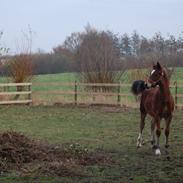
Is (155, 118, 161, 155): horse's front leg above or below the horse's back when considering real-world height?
below

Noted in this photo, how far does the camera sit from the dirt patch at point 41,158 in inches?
310

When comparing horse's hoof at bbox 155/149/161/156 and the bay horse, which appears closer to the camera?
horse's hoof at bbox 155/149/161/156

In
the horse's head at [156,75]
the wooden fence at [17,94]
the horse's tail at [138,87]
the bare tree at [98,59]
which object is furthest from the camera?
the bare tree at [98,59]

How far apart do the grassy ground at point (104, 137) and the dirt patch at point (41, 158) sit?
0.83 ft

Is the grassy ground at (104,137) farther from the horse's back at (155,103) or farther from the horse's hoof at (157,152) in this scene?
the horse's back at (155,103)

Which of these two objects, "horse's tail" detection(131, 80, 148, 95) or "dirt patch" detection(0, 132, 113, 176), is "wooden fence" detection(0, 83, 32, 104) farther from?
"dirt patch" detection(0, 132, 113, 176)

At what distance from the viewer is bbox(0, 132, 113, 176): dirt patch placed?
7883 mm

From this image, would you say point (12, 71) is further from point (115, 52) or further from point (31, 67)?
point (115, 52)

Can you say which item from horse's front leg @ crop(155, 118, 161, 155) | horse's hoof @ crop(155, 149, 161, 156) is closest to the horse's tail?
horse's front leg @ crop(155, 118, 161, 155)

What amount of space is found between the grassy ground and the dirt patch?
0.83 ft

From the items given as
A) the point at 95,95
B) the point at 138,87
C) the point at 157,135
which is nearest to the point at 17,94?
the point at 95,95

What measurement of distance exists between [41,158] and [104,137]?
13.8 feet

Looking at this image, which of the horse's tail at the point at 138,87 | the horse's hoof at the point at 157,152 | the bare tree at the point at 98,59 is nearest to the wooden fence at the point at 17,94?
the bare tree at the point at 98,59

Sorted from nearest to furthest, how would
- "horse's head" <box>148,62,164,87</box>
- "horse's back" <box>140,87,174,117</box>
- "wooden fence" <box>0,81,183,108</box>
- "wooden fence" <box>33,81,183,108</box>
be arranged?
"horse's head" <box>148,62,164,87</box>, "horse's back" <box>140,87,174,117</box>, "wooden fence" <box>33,81,183,108</box>, "wooden fence" <box>0,81,183,108</box>
